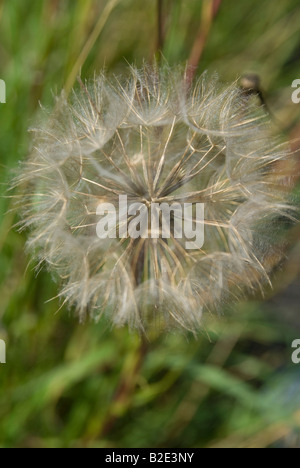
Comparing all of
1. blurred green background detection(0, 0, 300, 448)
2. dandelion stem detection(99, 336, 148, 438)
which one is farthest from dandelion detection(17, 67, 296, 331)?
blurred green background detection(0, 0, 300, 448)

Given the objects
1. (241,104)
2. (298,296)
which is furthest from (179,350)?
(241,104)

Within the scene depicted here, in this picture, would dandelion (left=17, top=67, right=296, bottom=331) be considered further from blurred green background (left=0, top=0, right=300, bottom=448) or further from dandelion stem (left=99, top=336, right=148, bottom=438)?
blurred green background (left=0, top=0, right=300, bottom=448)

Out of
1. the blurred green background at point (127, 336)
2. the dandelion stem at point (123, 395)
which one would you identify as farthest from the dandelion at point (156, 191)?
A: the blurred green background at point (127, 336)

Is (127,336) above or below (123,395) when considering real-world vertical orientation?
above

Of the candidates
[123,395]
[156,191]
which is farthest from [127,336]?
[156,191]

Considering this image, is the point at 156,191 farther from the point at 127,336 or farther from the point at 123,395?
the point at 127,336

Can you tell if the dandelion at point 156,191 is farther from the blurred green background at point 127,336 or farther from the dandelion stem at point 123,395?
the blurred green background at point 127,336
